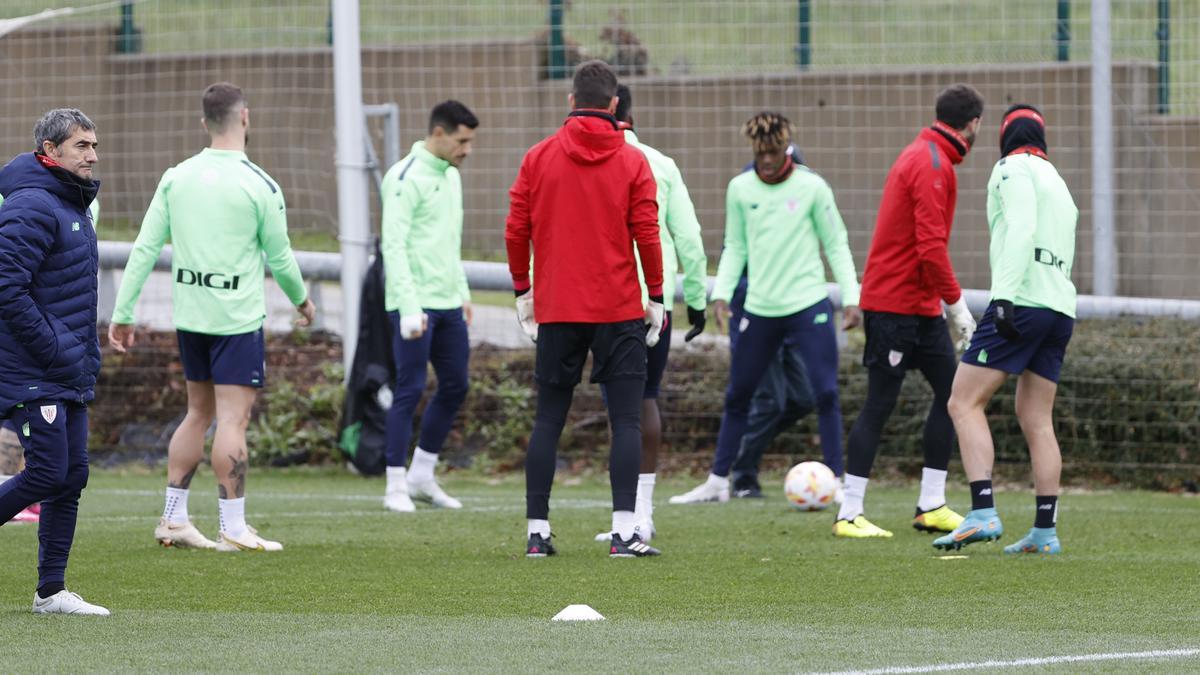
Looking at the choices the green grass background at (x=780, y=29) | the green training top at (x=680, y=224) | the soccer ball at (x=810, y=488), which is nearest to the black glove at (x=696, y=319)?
the green training top at (x=680, y=224)

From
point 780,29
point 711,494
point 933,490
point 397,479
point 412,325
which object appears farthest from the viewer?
point 780,29

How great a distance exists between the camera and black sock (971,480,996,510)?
8266 mm

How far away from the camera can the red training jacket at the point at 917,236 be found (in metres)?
8.73

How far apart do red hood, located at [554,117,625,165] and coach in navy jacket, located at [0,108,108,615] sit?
7.18 feet

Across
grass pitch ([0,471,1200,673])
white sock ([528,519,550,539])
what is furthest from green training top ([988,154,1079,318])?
white sock ([528,519,550,539])

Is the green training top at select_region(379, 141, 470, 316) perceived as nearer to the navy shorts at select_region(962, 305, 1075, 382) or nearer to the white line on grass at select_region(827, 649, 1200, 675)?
the navy shorts at select_region(962, 305, 1075, 382)

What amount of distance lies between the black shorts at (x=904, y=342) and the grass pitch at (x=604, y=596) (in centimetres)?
86

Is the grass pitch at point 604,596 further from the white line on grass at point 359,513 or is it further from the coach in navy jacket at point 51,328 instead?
the coach in navy jacket at point 51,328

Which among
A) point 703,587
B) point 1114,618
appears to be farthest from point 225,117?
point 1114,618

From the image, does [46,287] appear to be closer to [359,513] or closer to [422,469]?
[359,513]

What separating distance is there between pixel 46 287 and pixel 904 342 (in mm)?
4250

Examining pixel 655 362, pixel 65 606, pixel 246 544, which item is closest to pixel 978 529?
pixel 655 362

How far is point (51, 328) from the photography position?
641 centimetres

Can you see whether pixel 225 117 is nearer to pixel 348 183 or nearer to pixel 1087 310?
pixel 348 183
